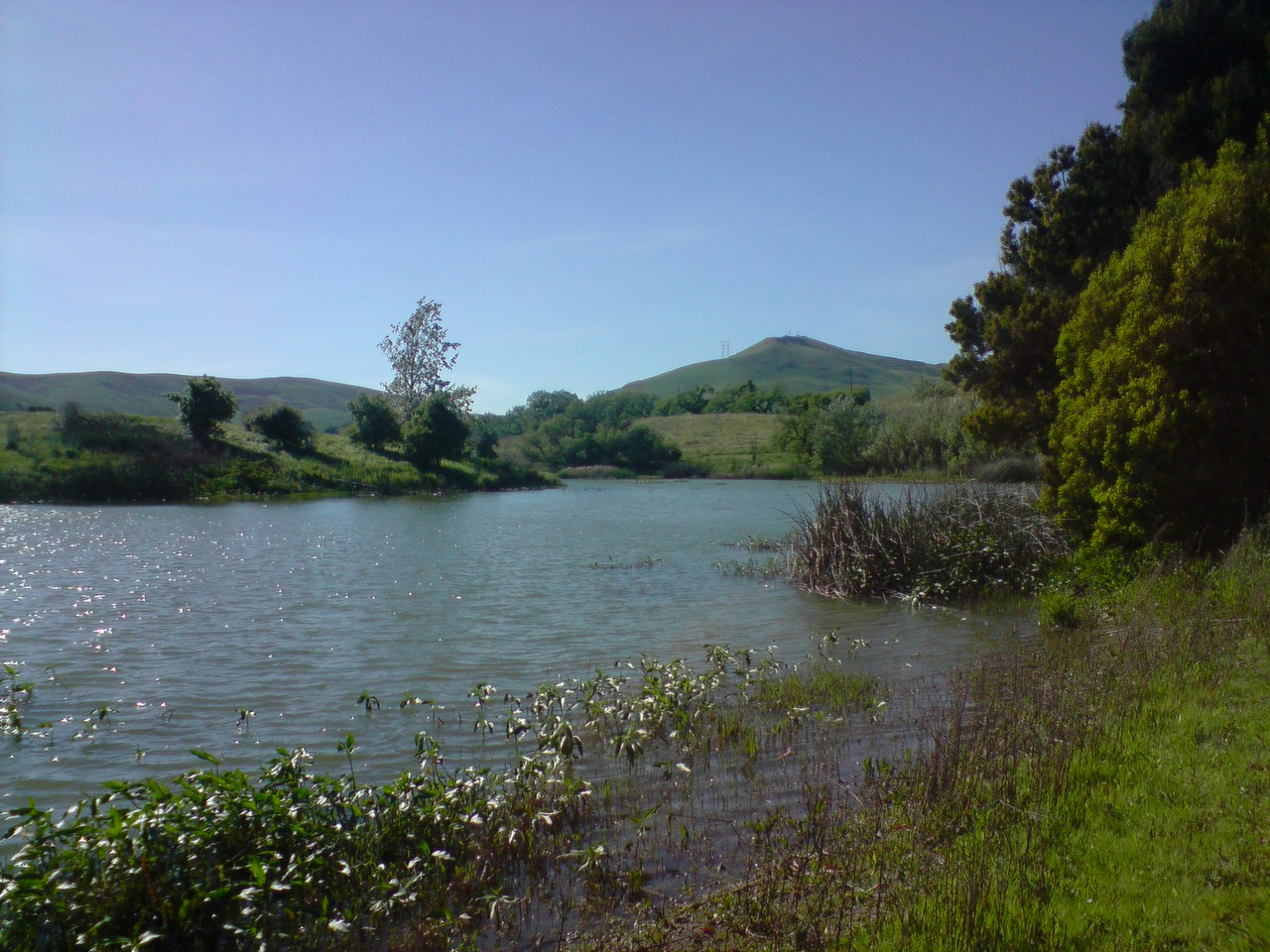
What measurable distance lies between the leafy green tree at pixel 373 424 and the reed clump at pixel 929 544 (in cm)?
4719

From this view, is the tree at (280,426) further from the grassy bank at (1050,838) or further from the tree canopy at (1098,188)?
the grassy bank at (1050,838)

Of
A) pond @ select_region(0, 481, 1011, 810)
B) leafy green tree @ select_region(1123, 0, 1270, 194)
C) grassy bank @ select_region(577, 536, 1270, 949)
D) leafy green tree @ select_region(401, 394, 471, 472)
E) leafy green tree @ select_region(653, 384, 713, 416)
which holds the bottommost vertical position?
pond @ select_region(0, 481, 1011, 810)

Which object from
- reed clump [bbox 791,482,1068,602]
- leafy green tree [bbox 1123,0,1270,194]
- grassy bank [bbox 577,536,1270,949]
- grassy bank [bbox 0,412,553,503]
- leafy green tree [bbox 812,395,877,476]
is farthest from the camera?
leafy green tree [bbox 812,395,877,476]

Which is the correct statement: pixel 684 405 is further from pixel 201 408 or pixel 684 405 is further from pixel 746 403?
pixel 201 408

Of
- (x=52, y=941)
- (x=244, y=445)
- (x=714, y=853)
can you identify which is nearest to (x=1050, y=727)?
(x=714, y=853)

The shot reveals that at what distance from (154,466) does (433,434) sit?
19.2 metres

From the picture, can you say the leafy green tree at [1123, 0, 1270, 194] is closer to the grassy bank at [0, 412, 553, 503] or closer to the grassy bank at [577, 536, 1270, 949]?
the grassy bank at [577, 536, 1270, 949]

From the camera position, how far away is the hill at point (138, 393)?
109375 mm

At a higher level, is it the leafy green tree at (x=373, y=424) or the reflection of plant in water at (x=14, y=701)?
the leafy green tree at (x=373, y=424)

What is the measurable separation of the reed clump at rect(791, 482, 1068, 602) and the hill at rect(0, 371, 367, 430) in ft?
264

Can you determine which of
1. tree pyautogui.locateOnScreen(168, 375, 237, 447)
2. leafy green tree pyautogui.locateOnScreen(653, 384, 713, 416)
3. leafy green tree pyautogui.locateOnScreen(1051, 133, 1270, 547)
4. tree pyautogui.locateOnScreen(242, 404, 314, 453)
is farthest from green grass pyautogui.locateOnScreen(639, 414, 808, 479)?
leafy green tree pyautogui.locateOnScreen(1051, 133, 1270, 547)

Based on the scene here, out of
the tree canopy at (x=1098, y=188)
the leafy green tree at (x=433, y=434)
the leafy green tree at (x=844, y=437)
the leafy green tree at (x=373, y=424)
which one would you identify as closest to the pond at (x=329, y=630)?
the tree canopy at (x=1098, y=188)

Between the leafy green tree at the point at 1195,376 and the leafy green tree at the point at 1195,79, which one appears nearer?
the leafy green tree at the point at 1195,376

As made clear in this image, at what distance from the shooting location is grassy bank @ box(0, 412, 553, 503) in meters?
38.5
